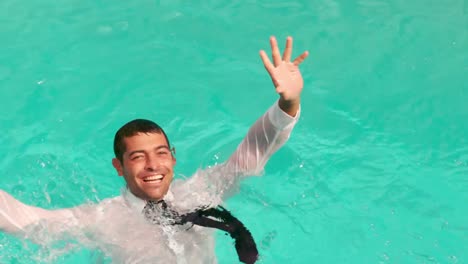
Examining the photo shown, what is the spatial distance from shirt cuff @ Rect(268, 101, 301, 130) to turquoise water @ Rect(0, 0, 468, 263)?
124 cm

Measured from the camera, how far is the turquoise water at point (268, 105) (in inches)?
169

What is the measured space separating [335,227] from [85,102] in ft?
6.93

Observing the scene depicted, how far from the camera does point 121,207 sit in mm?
3129

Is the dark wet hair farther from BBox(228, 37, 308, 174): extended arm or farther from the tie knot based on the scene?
BBox(228, 37, 308, 174): extended arm

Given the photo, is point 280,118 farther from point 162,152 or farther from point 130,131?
point 130,131

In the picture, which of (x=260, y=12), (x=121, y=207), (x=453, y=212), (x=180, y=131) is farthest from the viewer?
(x=260, y=12)

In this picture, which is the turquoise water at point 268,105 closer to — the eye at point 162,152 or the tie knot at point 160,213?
the tie knot at point 160,213

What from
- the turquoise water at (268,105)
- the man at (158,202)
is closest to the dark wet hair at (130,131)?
the man at (158,202)

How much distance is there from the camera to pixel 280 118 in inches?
113

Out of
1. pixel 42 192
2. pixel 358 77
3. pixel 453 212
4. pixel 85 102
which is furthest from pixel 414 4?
pixel 42 192

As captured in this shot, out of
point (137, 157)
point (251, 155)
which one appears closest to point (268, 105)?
point (251, 155)

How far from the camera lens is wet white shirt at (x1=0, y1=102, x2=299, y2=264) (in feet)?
9.78

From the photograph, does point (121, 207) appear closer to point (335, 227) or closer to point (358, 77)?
point (335, 227)

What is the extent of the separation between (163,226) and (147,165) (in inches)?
14.8
